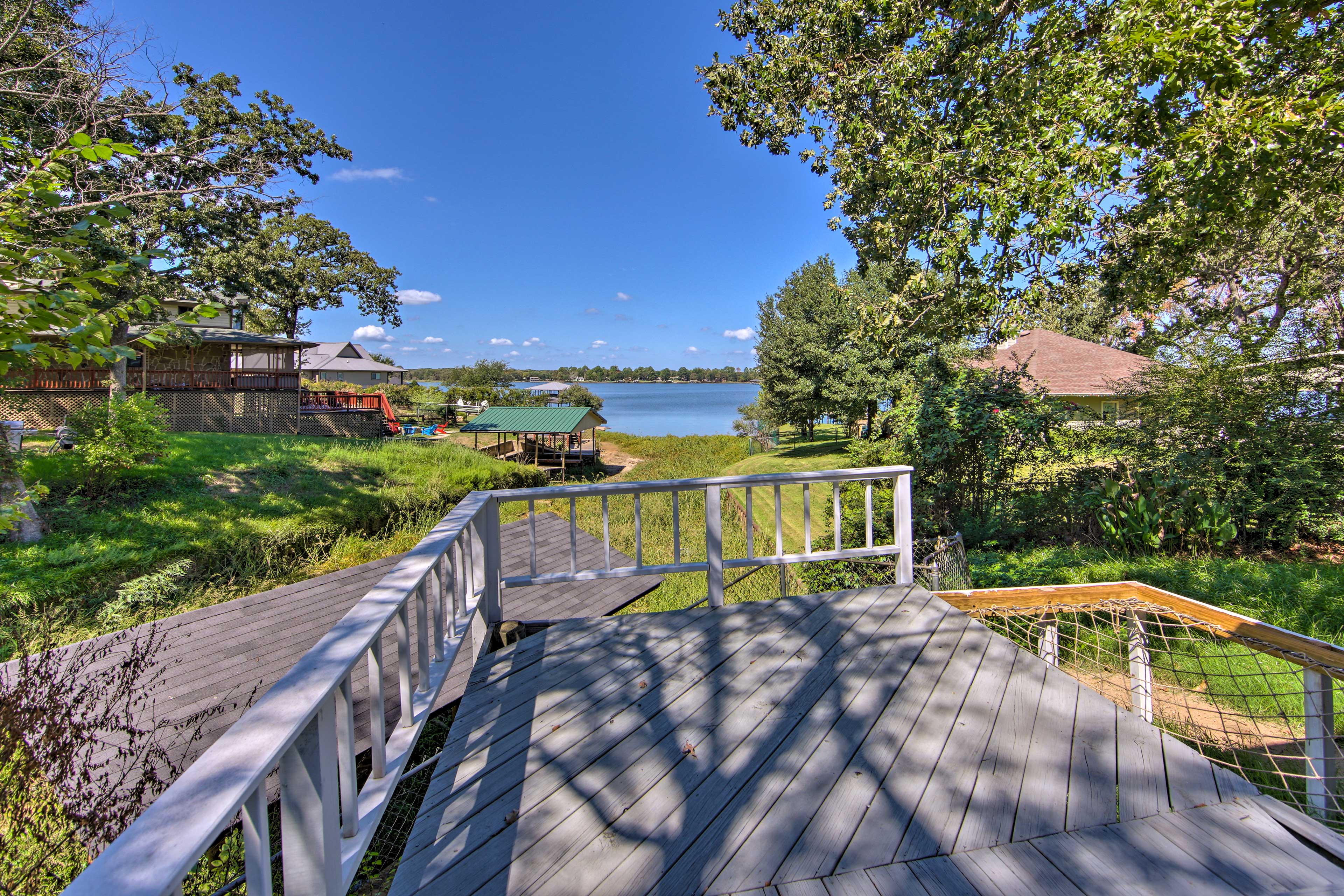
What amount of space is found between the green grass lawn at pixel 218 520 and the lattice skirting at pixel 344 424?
Answer: 12.9 ft

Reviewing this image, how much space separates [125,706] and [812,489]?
15.1m

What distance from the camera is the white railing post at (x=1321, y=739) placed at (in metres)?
2.05

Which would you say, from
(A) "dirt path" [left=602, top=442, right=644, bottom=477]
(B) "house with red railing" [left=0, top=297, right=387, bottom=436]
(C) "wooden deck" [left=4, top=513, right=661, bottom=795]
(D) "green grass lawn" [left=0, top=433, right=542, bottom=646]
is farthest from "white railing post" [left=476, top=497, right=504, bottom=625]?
(A) "dirt path" [left=602, top=442, right=644, bottom=477]

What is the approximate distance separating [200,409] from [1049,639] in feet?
69.6

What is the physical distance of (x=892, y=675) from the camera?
→ 7.88ft

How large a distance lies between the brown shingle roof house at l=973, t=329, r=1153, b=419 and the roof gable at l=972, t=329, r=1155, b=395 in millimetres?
18

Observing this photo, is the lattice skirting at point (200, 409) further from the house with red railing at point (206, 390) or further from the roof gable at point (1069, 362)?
the roof gable at point (1069, 362)

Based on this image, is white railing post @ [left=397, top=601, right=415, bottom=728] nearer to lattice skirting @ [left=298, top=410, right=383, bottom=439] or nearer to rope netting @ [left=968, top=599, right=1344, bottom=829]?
rope netting @ [left=968, top=599, right=1344, bottom=829]

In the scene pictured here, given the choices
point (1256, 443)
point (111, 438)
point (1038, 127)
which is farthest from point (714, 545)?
point (111, 438)

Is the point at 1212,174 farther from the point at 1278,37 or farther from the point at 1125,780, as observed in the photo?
the point at 1125,780

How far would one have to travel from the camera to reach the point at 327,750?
3.67ft

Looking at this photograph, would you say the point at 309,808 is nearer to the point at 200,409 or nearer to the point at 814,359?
the point at 200,409

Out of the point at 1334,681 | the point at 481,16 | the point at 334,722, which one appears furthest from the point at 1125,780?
the point at 481,16

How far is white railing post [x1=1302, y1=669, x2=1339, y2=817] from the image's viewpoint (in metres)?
2.05
